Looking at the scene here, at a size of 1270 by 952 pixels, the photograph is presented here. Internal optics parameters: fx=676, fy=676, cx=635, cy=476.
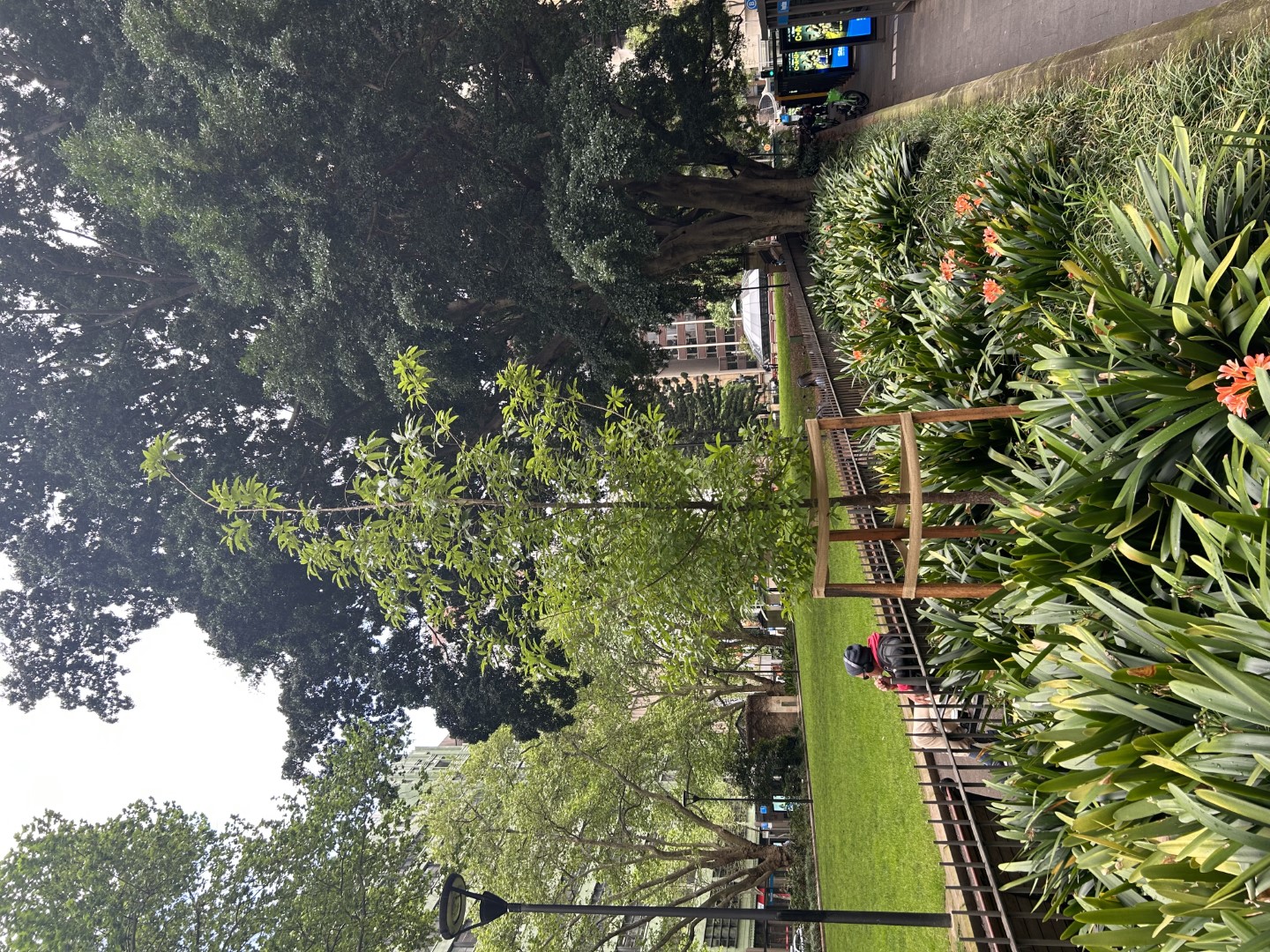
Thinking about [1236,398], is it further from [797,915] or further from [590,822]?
[590,822]

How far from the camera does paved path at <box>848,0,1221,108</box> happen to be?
6.44 m

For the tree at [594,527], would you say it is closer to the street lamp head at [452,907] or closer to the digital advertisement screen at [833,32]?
the street lamp head at [452,907]

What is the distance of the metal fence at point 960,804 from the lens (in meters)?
5.28

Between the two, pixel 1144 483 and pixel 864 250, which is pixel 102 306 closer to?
pixel 864 250

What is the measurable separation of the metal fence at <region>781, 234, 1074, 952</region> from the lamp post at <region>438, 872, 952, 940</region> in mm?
373

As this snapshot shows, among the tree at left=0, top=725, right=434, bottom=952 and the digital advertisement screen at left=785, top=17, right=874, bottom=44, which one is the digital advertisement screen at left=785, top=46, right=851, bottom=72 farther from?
the tree at left=0, top=725, right=434, bottom=952

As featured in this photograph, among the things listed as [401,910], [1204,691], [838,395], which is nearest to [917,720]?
[1204,691]

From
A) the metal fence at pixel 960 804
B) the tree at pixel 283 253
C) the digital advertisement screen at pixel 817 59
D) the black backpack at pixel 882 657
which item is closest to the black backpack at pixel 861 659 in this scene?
the black backpack at pixel 882 657

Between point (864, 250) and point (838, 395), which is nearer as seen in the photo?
point (864, 250)

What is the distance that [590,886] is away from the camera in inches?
1070

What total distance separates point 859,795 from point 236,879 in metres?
12.0

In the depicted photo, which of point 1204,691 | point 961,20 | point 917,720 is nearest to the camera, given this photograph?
point 1204,691

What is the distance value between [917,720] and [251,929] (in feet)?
43.4

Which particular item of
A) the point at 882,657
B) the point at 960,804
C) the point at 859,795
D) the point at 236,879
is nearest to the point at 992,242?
the point at 882,657
